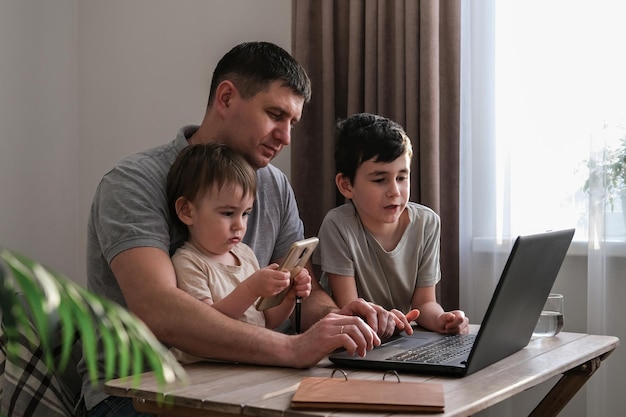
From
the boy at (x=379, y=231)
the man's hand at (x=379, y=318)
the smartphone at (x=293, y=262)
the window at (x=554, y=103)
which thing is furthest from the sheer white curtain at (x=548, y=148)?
the smartphone at (x=293, y=262)

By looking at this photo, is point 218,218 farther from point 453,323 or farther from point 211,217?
point 453,323

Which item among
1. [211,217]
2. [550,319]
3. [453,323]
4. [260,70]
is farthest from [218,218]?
[550,319]

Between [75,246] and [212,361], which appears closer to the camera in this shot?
[212,361]

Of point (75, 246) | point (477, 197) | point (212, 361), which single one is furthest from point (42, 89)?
point (212, 361)

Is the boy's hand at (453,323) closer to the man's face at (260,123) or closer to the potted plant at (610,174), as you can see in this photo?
the man's face at (260,123)

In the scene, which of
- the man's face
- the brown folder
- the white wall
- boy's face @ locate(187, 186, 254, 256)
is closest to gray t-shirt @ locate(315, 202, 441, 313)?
the man's face

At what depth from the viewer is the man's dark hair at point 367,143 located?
1988mm

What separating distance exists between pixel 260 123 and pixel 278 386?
2.53ft

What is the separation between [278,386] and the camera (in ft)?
4.20

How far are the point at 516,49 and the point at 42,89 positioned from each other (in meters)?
1.86

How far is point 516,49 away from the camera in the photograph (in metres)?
2.48

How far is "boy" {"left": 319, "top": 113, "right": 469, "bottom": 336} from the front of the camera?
6.51ft

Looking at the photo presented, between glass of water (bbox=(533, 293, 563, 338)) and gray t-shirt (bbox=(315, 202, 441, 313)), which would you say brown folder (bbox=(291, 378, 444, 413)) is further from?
gray t-shirt (bbox=(315, 202, 441, 313))

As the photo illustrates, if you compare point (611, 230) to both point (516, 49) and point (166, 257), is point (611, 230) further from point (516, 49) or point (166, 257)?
point (166, 257)
